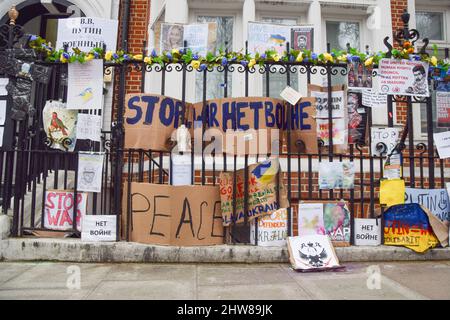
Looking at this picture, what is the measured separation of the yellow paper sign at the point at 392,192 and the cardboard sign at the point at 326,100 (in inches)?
33.4

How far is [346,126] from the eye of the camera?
4.04 m

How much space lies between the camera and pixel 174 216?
374 centimetres

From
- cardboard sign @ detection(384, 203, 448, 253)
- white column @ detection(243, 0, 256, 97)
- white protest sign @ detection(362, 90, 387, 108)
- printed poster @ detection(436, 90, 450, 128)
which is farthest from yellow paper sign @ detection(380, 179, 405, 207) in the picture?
white column @ detection(243, 0, 256, 97)

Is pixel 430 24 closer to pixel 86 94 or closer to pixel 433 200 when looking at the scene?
pixel 433 200

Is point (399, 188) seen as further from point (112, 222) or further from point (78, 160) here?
point (78, 160)

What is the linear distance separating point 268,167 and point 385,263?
4.99ft

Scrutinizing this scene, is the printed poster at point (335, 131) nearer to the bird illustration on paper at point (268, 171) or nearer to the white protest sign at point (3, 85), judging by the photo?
the bird illustration on paper at point (268, 171)

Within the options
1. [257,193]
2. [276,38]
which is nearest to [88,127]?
[257,193]

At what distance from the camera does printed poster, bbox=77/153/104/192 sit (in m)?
3.95

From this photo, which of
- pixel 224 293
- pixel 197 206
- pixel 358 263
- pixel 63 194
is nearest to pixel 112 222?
pixel 63 194

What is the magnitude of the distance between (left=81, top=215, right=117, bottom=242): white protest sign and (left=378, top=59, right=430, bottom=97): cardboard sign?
319 cm

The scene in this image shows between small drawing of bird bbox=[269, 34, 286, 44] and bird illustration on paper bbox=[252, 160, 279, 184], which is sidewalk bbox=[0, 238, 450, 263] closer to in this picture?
bird illustration on paper bbox=[252, 160, 279, 184]
